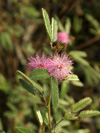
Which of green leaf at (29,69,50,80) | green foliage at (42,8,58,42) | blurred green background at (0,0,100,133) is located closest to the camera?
Result: green leaf at (29,69,50,80)

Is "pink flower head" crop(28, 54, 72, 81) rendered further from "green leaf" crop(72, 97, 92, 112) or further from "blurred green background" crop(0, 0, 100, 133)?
"blurred green background" crop(0, 0, 100, 133)

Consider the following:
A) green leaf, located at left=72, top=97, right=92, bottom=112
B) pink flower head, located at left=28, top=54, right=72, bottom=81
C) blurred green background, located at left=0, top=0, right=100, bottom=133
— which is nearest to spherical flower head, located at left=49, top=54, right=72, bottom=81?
pink flower head, located at left=28, top=54, right=72, bottom=81

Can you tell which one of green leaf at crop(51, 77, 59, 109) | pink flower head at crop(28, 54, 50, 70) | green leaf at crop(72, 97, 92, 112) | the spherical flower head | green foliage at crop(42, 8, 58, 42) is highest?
green foliage at crop(42, 8, 58, 42)

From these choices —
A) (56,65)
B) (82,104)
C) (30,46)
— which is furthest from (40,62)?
(30,46)

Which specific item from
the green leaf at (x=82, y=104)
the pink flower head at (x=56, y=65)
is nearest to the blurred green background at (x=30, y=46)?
the green leaf at (x=82, y=104)

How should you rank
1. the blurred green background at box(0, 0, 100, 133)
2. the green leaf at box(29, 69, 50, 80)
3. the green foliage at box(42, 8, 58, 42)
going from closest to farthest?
the green leaf at box(29, 69, 50, 80) → the green foliage at box(42, 8, 58, 42) → the blurred green background at box(0, 0, 100, 133)

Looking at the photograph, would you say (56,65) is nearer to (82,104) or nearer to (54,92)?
(54,92)

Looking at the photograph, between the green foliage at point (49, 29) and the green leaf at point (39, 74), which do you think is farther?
the green foliage at point (49, 29)

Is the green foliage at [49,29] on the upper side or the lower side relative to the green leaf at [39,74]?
upper

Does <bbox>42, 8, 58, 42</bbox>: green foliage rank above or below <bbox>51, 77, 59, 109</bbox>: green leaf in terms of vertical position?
above

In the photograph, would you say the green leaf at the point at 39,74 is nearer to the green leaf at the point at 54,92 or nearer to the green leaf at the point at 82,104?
the green leaf at the point at 54,92

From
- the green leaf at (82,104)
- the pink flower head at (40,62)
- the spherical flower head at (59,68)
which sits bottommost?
the green leaf at (82,104)

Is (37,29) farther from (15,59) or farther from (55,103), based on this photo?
(55,103)
